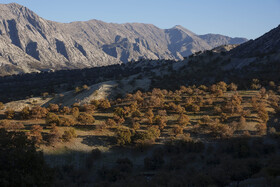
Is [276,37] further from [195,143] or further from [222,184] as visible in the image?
[222,184]

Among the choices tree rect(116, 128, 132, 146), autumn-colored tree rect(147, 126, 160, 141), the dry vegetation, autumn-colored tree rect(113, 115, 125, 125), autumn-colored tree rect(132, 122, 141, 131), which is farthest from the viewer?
autumn-colored tree rect(113, 115, 125, 125)

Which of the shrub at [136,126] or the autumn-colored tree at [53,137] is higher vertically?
the shrub at [136,126]

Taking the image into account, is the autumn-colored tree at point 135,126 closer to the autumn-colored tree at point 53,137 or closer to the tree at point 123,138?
the tree at point 123,138

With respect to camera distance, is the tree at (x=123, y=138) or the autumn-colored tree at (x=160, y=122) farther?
the autumn-colored tree at (x=160, y=122)

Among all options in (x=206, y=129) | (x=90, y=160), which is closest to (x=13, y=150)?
(x=90, y=160)

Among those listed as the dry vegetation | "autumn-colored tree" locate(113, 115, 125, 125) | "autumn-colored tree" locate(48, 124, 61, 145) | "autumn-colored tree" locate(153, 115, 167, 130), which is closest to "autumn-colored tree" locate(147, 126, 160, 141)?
the dry vegetation

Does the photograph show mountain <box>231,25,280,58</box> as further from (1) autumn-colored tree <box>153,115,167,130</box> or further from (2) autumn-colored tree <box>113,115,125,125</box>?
(2) autumn-colored tree <box>113,115,125,125</box>

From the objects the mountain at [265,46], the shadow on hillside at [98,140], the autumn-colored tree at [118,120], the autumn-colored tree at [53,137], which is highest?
the mountain at [265,46]

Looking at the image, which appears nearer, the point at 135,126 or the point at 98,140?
the point at 98,140

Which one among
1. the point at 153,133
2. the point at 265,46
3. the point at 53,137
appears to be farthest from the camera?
the point at 265,46

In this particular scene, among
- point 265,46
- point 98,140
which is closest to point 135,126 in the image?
point 98,140

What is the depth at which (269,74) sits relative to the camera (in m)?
52.2

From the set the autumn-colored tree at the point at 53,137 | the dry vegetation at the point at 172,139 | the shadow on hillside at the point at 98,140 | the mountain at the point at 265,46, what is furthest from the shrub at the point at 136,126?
the mountain at the point at 265,46

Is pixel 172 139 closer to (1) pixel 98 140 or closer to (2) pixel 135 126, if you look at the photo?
(2) pixel 135 126
